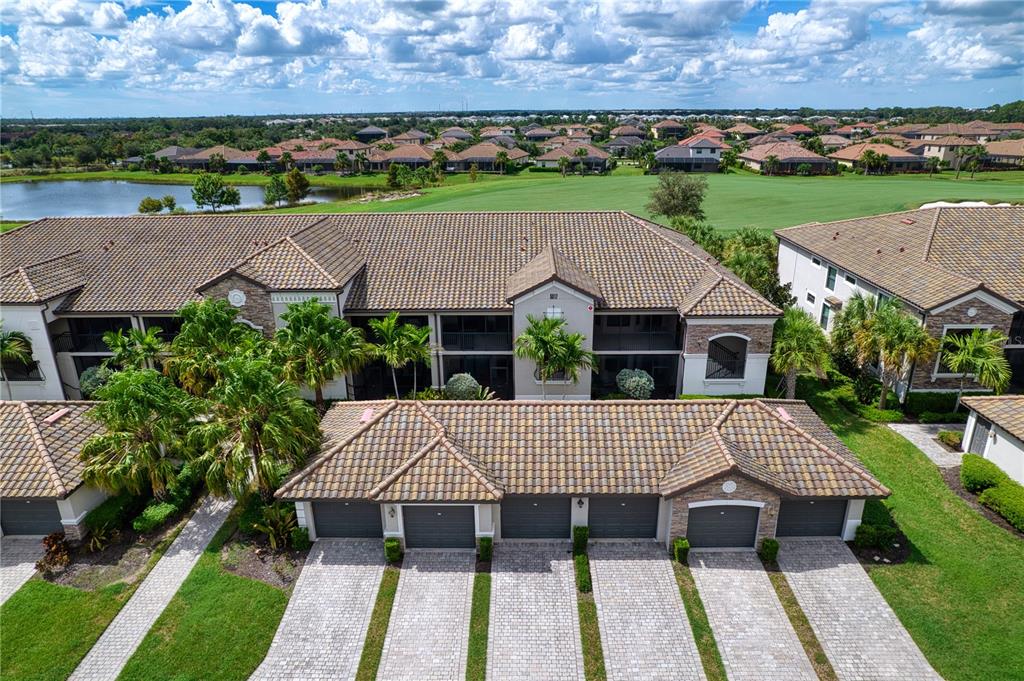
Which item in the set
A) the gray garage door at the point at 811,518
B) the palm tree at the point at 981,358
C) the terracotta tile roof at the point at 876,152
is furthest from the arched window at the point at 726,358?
the terracotta tile roof at the point at 876,152

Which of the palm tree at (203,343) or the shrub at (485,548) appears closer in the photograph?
the shrub at (485,548)

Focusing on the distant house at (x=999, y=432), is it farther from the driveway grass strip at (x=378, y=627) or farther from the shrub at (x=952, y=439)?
the driveway grass strip at (x=378, y=627)

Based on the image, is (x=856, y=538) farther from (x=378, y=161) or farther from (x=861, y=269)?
(x=378, y=161)

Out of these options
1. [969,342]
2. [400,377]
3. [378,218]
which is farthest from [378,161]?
[969,342]

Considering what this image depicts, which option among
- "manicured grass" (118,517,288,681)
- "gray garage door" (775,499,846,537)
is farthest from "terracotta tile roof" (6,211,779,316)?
Answer: "manicured grass" (118,517,288,681)

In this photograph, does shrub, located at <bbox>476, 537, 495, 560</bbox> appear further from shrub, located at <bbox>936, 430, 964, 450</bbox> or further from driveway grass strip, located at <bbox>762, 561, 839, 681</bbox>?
shrub, located at <bbox>936, 430, 964, 450</bbox>

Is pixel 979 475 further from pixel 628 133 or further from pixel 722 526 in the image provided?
pixel 628 133
